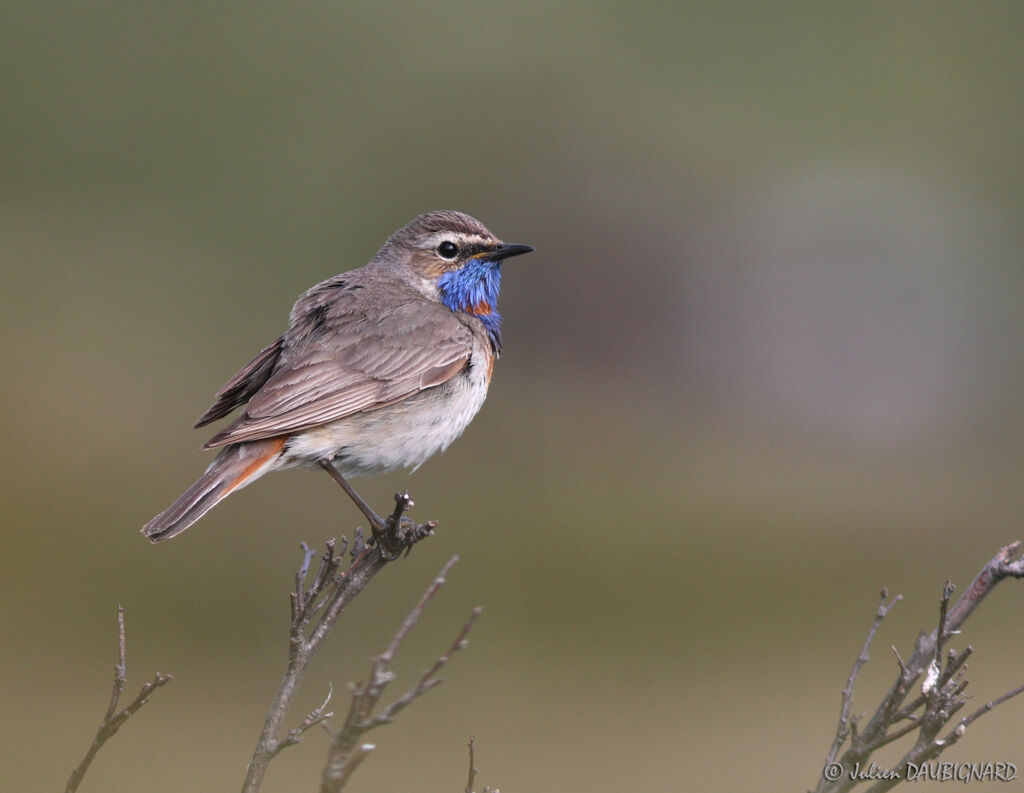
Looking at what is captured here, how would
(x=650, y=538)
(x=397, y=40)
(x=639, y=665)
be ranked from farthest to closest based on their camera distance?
1. (x=397, y=40)
2. (x=650, y=538)
3. (x=639, y=665)

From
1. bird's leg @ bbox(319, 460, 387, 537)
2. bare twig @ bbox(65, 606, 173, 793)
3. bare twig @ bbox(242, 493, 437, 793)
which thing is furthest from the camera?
bird's leg @ bbox(319, 460, 387, 537)

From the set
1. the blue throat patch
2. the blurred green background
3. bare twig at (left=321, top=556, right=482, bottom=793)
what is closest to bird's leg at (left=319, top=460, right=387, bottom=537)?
the blue throat patch

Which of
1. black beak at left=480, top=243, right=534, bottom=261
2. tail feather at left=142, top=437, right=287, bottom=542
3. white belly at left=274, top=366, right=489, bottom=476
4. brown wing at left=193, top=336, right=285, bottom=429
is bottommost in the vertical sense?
tail feather at left=142, top=437, right=287, bottom=542

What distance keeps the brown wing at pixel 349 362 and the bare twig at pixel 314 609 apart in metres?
0.92

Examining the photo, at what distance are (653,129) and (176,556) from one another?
18.2 meters

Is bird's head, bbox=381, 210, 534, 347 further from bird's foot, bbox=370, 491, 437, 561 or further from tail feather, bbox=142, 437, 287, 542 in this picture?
bird's foot, bbox=370, 491, 437, 561

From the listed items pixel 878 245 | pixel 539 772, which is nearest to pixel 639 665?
pixel 539 772

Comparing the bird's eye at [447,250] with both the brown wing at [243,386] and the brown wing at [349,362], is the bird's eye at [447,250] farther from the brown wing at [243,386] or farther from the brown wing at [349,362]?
the brown wing at [243,386]

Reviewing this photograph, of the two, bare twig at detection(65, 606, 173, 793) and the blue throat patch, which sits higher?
the blue throat patch

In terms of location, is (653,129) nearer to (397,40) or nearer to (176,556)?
(397,40)

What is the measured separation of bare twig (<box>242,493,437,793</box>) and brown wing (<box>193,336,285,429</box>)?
145 centimetres

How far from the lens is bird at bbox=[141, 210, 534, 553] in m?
5.82

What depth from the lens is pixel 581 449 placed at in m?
17.9

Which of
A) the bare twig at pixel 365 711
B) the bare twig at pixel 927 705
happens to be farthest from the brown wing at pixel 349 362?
the bare twig at pixel 927 705
